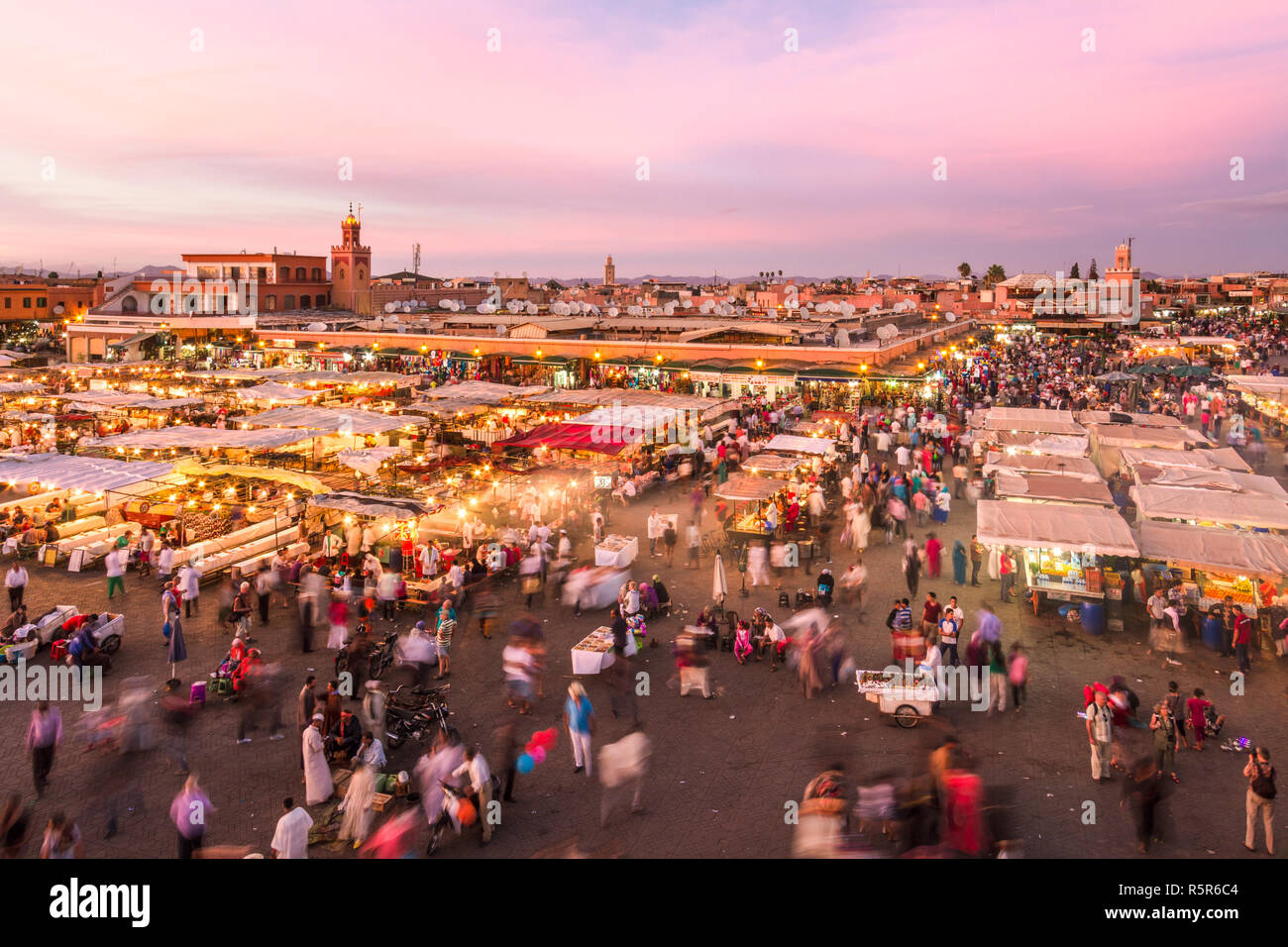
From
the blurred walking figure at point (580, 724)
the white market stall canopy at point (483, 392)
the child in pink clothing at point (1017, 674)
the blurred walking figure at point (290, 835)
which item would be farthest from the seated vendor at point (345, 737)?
the white market stall canopy at point (483, 392)

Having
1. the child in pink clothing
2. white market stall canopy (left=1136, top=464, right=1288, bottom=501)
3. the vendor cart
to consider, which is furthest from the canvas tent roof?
white market stall canopy (left=1136, top=464, right=1288, bottom=501)

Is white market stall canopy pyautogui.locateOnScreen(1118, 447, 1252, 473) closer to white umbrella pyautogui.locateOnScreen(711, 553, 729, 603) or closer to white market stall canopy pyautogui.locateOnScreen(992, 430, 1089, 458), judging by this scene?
white market stall canopy pyautogui.locateOnScreen(992, 430, 1089, 458)

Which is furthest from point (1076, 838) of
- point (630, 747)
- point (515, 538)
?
point (515, 538)

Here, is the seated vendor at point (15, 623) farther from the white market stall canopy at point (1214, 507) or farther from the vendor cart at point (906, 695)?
the white market stall canopy at point (1214, 507)

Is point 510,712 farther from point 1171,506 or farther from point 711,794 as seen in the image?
point 1171,506

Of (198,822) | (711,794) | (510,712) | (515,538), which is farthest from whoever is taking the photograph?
(515,538)
